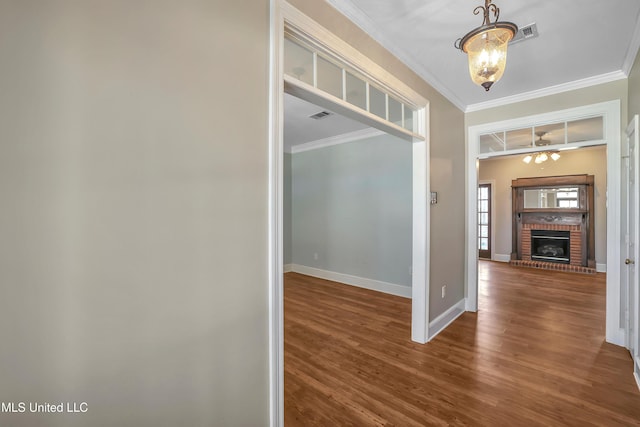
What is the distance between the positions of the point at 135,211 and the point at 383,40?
2200 mm

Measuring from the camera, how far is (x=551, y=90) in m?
3.15

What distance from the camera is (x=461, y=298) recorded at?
3.66 metres

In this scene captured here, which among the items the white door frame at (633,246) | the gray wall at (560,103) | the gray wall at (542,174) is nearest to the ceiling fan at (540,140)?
the gray wall at (560,103)

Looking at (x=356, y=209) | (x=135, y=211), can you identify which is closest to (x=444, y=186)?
(x=356, y=209)

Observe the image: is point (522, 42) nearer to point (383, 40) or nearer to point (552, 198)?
point (383, 40)

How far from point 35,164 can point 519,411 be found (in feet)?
9.46

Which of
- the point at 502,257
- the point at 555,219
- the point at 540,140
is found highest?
the point at 540,140

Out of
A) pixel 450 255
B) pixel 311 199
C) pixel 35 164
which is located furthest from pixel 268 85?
pixel 311 199

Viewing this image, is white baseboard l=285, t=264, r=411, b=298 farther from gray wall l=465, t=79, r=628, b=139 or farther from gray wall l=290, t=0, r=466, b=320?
gray wall l=465, t=79, r=628, b=139

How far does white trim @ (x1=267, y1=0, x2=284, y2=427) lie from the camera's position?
57.8 inches

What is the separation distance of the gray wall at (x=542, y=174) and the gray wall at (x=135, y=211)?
737 cm

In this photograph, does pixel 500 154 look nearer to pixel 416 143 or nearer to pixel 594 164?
pixel 416 143

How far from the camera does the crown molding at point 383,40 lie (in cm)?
188

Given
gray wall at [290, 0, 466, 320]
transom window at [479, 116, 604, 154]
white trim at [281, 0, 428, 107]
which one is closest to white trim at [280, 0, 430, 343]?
white trim at [281, 0, 428, 107]
